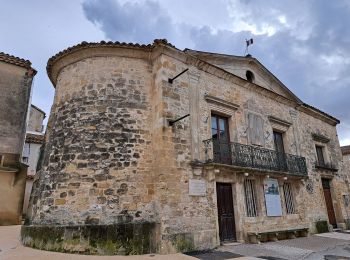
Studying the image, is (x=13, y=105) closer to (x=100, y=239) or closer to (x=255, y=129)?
(x=100, y=239)

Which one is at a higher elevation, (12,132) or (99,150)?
(12,132)

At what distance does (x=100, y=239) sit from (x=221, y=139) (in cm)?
500

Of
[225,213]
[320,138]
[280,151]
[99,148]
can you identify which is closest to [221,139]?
[225,213]

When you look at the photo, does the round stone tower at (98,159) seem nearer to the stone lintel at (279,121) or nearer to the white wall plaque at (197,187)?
the white wall plaque at (197,187)

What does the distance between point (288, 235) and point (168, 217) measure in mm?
5268

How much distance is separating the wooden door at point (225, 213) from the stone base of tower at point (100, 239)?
237 cm

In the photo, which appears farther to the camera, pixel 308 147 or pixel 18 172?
pixel 308 147

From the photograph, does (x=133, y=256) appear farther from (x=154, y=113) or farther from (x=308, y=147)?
(x=308, y=147)

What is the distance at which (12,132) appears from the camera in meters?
10.6

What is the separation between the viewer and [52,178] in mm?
7141

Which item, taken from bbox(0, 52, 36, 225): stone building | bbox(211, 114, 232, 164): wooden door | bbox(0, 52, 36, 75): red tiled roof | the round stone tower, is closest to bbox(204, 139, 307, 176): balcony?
bbox(211, 114, 232, 164): wooden door

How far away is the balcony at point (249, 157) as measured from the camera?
8336 millimetres

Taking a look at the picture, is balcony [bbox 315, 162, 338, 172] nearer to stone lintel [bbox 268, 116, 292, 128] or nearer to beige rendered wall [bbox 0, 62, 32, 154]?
stone lintel [bbox 268, 116, 292, 128]

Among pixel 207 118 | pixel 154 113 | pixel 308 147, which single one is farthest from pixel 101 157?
pixel 308 147
